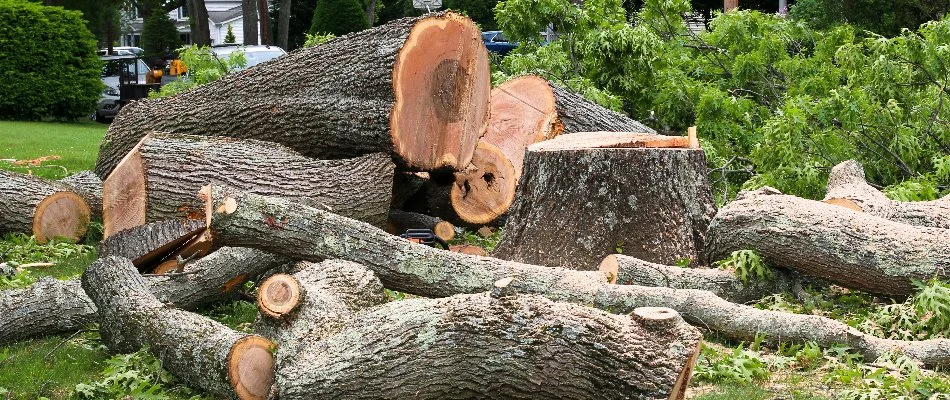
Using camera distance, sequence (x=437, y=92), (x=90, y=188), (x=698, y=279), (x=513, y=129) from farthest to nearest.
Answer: (x=513, y=129) < (x=90, y=188) < (x=437, y=92) < (x=698, y=279)

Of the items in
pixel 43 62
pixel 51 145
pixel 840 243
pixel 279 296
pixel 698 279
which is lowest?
pixel 51 145

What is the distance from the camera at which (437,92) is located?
827 cm

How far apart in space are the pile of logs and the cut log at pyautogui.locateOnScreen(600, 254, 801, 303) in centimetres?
1

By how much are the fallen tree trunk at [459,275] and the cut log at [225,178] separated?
1830mm

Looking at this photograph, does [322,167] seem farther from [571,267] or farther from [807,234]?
[807,234]

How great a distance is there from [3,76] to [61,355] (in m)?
17.4

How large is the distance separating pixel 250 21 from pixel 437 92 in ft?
72.4

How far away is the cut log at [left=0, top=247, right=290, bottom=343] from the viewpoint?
5812 millimetres

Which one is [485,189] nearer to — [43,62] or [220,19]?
[43,62]

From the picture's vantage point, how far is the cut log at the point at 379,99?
810 centimetres

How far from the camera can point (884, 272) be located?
5.66 meters

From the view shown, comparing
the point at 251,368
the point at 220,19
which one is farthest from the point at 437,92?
the point at 220,19

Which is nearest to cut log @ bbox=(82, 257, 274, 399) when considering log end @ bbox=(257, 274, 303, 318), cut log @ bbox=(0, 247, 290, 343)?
log end @ bbox=(257, 274, 303, 318)

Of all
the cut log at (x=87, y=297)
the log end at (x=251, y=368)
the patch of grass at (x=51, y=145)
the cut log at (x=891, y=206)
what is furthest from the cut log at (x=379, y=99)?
the patch of grass at (x=51, y=145)
